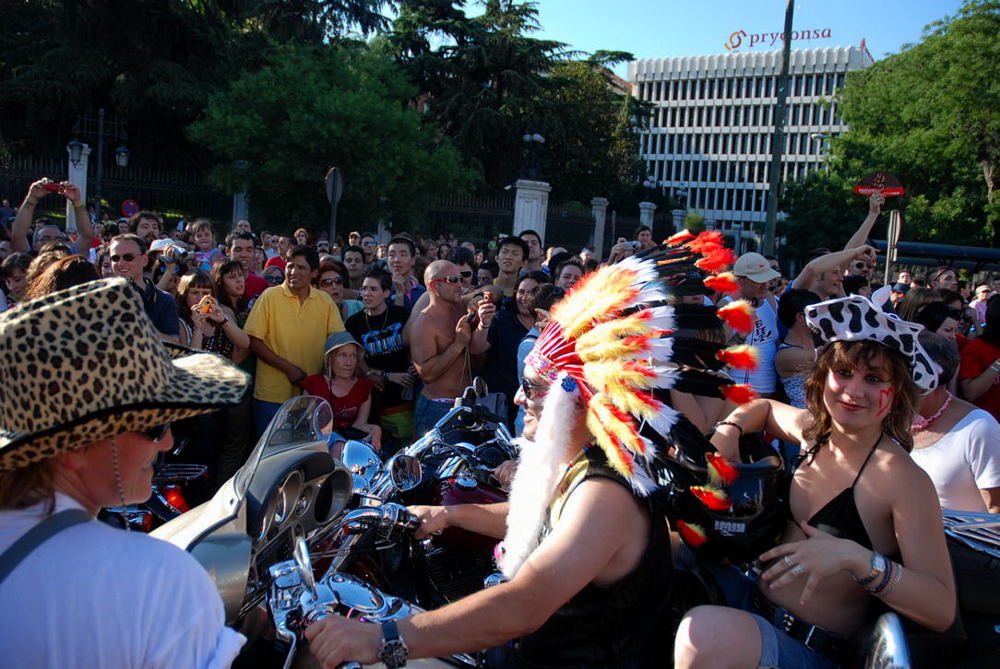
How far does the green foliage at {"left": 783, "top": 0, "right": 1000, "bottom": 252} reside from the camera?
2839 centimetres

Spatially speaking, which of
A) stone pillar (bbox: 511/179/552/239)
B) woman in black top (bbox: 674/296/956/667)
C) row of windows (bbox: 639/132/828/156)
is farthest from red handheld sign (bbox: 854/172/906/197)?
row of windows (bbox: 639/132/828/156)

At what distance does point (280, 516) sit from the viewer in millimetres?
2428

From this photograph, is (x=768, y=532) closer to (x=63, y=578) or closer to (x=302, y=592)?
(x=302, y=592)

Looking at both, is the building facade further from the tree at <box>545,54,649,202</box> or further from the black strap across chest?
the black strap across chest

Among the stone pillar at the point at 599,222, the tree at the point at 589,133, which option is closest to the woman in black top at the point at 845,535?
the stone pillar at the point at 599,222

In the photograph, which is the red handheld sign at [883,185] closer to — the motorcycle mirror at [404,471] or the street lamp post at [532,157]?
the motorcycle mirror at [404,471]

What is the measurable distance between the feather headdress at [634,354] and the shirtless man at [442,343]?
3122 millimetres

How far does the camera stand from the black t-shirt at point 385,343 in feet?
19.8

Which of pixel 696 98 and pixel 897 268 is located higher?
pixel 696 98

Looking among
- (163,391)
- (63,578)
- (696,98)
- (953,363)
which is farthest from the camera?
(696,98)

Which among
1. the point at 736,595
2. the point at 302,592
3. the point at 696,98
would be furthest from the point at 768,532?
the point at 696,98

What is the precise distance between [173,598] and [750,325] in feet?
5.47

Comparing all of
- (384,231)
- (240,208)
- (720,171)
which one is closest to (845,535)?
(384,231)

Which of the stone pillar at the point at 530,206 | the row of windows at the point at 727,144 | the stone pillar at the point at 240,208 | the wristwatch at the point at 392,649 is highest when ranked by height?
the row of windows at the point at 727,144
